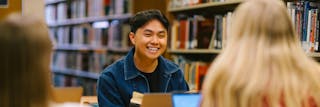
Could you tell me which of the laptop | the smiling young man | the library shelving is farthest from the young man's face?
the library shelving

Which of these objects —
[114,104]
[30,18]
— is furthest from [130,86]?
[30,18]

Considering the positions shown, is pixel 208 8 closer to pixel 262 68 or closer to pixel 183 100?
pixel 183 100

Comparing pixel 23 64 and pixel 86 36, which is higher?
pixel 86 36

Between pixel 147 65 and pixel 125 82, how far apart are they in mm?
164

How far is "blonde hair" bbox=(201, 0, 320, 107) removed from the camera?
1287 mm

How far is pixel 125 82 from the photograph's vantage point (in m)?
2.21

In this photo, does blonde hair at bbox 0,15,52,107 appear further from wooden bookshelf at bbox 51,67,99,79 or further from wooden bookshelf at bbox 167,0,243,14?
wooden bookshelf at bbox 51,67,99,79

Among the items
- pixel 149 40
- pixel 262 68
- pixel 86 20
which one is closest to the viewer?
pixel 262 68

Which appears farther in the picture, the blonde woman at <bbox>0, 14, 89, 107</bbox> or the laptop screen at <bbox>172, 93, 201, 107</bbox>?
the laptop screen at <bbox>172, 93, 201, 107</bbox>

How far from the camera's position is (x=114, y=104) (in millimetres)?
2137

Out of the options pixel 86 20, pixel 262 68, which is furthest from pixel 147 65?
pixel 86 20

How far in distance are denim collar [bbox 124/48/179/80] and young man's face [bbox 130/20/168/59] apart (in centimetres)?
5

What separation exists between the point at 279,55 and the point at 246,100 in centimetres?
14

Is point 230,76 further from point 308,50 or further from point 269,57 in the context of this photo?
point 308,50
